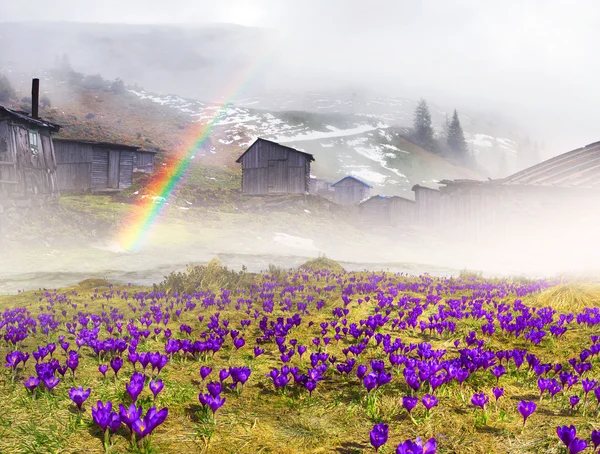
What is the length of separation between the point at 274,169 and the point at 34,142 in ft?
90.0

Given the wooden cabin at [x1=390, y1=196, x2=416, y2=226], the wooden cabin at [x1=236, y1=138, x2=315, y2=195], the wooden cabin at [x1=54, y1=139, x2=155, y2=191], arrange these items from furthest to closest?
the wooden cabin at [x1=390, y1=196, x2=416, y2=226]
the wooden cabin at [x1=236, y1=138, x2=315, y2=195]
the wooden cabin at [x1=54, y1=139, x2=155, y2=191]

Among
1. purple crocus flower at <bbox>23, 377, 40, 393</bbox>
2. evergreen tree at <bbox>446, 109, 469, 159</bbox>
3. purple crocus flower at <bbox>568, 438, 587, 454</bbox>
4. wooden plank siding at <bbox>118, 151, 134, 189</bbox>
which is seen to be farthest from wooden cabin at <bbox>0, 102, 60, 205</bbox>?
evergreen tree at <bbox>446, 109, 469, 159</bbox>

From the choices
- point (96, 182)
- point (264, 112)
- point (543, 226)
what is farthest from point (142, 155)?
point (264, 112)

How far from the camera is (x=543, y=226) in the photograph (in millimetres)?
29875

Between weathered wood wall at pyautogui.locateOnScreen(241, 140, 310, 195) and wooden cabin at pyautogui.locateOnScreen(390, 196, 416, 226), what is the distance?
11.6 m

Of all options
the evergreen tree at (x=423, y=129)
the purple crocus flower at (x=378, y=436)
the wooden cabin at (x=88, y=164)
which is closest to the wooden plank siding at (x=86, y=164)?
the wooden cabin at (x=88, y=164)

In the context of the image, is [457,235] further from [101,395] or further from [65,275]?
[101,395]

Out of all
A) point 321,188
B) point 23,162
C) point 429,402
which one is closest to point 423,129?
point 321,188

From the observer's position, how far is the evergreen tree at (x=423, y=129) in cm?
13712

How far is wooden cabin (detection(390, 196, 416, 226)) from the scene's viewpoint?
5367cm

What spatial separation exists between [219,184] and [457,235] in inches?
1341

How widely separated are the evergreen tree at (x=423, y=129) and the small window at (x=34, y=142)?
123 metres

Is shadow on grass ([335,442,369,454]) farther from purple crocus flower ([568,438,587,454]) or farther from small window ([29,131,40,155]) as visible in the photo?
small window ([29,131,40,155])

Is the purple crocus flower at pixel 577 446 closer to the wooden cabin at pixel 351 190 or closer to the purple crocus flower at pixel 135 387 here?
the purple crocus flower at pixel 135 387
